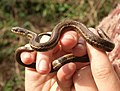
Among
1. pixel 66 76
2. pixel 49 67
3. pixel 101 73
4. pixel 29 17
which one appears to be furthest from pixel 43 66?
pixel 29 17

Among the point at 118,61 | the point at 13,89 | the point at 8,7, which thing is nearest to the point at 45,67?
the point at 118,61

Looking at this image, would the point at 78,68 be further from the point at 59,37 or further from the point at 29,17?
the point at 29,17

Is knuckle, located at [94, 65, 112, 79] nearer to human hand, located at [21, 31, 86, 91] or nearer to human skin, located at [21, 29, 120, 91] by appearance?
human skin, located at [21, 29, 120, 91]

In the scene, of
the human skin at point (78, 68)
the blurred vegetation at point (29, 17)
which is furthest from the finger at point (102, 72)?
the blurred vegetation at point (29, 17)

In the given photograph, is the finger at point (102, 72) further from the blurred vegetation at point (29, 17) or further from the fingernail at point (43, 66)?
the blurred vegetation at point (29, 17)

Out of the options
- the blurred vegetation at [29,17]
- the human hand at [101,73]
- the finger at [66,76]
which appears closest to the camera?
the human hand at [101,73]

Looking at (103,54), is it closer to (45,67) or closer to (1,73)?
(45,67)

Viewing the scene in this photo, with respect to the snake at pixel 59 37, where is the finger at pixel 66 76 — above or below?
below
